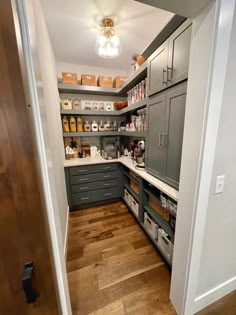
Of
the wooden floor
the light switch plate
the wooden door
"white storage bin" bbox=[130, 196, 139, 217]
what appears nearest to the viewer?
the wooden door

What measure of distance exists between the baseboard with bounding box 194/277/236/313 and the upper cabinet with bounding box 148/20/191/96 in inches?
69.0

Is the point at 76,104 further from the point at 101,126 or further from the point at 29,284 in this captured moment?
the point at 29,284

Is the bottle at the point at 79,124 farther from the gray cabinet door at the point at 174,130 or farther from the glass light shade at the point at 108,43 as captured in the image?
the gray cabinet door at the point at 174,130

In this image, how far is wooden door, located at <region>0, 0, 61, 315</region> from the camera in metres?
0.41

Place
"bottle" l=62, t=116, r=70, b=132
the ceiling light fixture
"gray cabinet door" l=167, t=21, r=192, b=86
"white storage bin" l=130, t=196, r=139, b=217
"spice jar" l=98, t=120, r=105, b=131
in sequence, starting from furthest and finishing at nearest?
"spice jar" l=98, t=120, r=105, b=131, "bottle" l=62, t=116, r=70, b=132, "white storage bin" l=130, t=196, r=139, b=217, the ceiling light fixture, "gray cabinet door" l=167, t=21, r=192, b=86

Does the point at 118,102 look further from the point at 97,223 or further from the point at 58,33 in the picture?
the point at 97,223

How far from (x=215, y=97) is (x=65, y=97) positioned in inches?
101

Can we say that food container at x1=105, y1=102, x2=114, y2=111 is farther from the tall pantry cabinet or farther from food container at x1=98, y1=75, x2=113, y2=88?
the tall pantry cabinet

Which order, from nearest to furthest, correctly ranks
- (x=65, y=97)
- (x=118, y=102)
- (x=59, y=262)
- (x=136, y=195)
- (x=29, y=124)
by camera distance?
(x=29, y=124)
(x=59, y=262)
(x=136, y=195)
(x=65, y=97)
(x=118, y=102)

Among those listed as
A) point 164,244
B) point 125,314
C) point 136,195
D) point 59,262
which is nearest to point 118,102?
point 136,195

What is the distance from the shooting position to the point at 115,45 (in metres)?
1.81

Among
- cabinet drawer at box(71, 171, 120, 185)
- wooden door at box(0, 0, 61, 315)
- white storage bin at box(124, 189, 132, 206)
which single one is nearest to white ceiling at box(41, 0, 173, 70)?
wooden door at box(0, 0, 61, 315)

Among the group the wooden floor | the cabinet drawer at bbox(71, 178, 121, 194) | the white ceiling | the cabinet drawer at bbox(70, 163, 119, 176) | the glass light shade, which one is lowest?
the wooden floor

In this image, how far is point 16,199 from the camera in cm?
47
